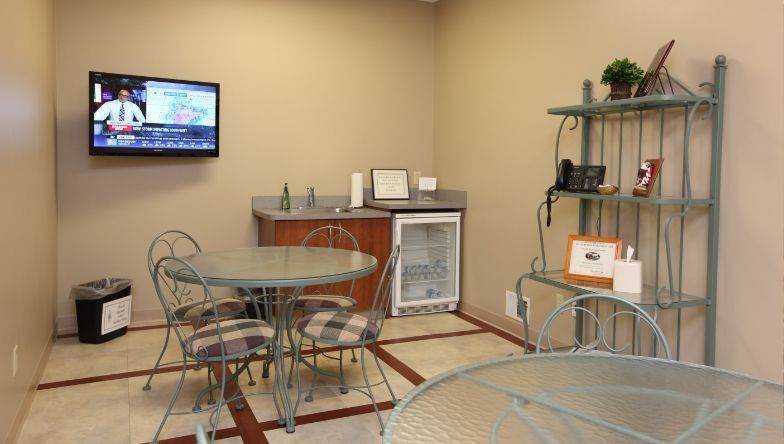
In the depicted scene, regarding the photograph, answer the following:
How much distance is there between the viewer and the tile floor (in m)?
2.62

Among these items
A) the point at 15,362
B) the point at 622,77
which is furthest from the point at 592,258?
the point at 15,362

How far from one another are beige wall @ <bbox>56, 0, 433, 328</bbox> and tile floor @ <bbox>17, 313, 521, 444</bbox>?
31.9 inches

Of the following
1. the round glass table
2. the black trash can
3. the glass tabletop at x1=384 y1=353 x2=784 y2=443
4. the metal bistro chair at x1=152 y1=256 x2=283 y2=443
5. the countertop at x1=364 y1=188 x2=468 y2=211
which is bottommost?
the black trash can

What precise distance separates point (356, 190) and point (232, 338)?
2510 millimetres

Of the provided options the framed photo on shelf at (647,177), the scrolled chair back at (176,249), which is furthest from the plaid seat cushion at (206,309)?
the framed photo on shelf at (647,177)

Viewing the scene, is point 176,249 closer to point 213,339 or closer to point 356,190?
point 356,190

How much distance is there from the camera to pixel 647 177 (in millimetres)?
2816

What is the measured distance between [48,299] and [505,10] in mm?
3731

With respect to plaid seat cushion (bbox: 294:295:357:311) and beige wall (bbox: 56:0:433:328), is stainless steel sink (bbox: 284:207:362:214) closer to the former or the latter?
beige wall (bbox: 56:0:433:328)

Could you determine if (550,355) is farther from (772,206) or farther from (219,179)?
(219,179)

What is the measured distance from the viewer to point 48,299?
3.67m

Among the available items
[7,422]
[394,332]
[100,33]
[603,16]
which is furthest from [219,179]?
[603,16]

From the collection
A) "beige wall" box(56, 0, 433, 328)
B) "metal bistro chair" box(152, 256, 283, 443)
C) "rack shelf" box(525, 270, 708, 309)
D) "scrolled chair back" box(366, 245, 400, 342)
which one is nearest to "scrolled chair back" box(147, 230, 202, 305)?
"beige wall" box(56, 0, 433, 328)

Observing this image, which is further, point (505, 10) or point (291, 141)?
point (291, 141)
